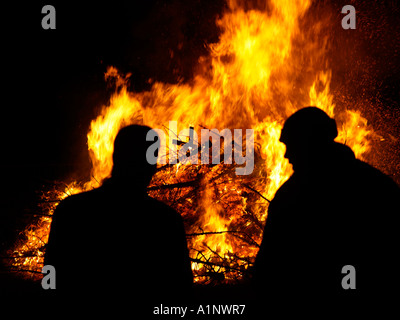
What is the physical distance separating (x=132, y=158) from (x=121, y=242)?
491 millimetres

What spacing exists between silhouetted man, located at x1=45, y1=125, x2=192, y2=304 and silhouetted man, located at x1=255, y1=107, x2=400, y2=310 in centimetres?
71

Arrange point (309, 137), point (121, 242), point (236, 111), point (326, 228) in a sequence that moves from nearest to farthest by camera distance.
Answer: point (121, 242) → point (326, 228) → point (309, 137) → point (236, 111)

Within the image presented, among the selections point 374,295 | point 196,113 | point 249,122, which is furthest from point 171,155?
point 374,295

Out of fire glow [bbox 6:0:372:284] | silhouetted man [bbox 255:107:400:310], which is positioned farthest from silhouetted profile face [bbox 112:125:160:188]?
fire glow [bbox 6:0:372:284]

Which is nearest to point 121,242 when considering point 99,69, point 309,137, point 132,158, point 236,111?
point 132,158

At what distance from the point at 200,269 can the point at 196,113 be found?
2765mm

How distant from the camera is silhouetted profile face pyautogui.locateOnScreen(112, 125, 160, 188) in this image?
1.66m

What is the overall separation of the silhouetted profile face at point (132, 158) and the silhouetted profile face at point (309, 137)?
1.07 meters

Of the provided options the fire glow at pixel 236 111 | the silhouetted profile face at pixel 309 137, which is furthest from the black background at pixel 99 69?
the silhouetted profile face at pixel 309 137

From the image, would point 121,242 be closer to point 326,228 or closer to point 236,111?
point 326,228

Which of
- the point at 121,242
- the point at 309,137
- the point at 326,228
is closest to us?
the point at 121,242

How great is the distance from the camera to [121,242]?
62.2 inches

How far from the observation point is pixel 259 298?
2020mm
